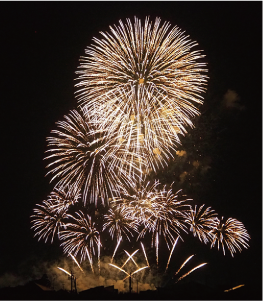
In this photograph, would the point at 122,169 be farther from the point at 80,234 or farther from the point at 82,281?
the point at 82,281

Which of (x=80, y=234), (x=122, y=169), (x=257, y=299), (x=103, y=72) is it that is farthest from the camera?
(x=80, y=234)

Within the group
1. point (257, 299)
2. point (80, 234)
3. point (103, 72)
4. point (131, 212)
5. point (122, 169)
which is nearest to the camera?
point (257, 299)

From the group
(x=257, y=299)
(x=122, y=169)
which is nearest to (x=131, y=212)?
(x=122, y=169)

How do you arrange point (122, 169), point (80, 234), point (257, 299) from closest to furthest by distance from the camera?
point (257, 299) < point (122, 169) < point (80, 234)

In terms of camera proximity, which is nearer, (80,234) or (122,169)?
(122,169)

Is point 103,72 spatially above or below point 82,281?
above

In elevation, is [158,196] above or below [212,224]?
above

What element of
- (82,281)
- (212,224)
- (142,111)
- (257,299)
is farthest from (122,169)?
(82,281)

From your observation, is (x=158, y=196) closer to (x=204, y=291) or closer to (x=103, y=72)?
(x=204, y=291)

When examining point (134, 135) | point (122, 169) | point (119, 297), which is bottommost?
point (119, 297)
